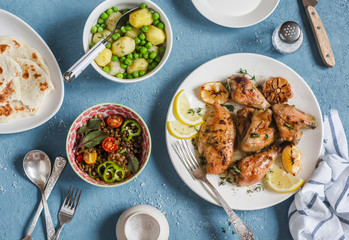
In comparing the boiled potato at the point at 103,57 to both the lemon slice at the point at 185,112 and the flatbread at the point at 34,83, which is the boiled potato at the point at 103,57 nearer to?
the flatbread at the point at 34,83

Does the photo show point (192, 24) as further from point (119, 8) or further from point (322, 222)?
point (322, 222)

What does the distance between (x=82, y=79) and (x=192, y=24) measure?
1.18 m

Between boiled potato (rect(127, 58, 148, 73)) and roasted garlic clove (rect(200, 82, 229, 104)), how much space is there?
1.86 feet

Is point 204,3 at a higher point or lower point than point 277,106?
higher

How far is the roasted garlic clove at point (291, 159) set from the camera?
10.3 ft

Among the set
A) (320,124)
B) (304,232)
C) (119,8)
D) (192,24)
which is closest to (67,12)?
(119,8)

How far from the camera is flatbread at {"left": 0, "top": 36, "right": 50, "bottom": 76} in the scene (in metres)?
3.05

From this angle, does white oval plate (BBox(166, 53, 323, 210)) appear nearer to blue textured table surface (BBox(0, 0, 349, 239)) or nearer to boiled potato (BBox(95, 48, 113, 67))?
blue textured table surface (BBox(0, 0, 349, 239))

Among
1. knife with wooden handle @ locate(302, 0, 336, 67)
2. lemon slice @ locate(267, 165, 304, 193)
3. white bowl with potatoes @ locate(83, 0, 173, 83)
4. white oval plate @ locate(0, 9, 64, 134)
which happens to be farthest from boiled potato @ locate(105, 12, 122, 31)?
lemon slice @ locate(267, 165, 304, 193)

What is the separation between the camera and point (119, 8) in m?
3.14

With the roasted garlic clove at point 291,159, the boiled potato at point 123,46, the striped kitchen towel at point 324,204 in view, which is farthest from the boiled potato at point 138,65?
the striped kitchen towel at point 324,204

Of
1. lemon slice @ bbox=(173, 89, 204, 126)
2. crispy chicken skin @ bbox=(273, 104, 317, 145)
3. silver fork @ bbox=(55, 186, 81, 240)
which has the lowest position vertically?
silver fork @ bbox=(55, 186, 81, 240)

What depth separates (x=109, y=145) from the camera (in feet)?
9.82

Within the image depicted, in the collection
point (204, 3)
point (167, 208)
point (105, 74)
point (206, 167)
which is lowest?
point (167, 208)
